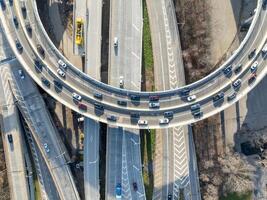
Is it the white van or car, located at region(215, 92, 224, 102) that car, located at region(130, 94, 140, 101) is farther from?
the white van

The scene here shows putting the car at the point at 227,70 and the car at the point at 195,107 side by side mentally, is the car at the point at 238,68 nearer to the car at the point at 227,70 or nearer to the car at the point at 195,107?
the car at the point at 227,70

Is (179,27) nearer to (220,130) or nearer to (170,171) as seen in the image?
(220,130)

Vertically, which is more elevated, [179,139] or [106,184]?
[179,139]

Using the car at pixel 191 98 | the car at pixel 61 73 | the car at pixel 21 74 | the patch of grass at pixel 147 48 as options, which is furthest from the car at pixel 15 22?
the car at pixel 191 98

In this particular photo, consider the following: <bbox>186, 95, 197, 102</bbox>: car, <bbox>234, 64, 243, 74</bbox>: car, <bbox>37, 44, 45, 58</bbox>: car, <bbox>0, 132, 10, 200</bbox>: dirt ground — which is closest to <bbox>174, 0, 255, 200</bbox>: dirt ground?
<bbox>186, 95, 197, 102</bbox>: car

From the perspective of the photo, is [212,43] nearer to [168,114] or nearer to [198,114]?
[198,114]

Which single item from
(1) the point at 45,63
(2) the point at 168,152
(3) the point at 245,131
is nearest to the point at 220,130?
(3) the point at 245,131
